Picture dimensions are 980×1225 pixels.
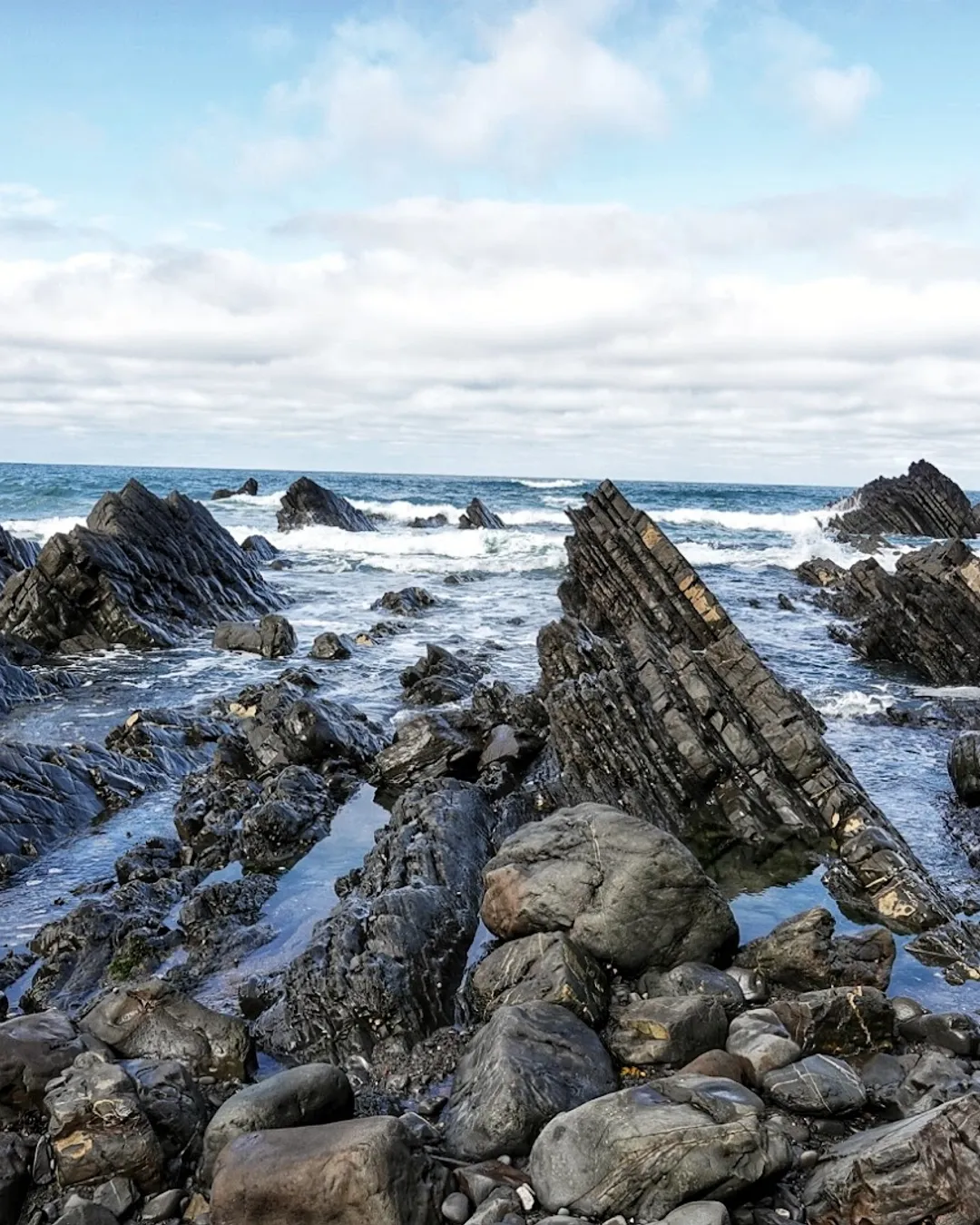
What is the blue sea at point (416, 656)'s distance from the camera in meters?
9.96

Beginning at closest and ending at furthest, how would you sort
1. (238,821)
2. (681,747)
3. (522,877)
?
(522,877) → (238,821) → (681,747)

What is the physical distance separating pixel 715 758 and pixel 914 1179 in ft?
26.1

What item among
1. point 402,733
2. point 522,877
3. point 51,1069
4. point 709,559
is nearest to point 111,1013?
point 51,1069

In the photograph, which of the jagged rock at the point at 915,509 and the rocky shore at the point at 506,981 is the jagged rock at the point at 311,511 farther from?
the rocky shore at the point at 506,981

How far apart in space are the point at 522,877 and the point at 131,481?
993 inches

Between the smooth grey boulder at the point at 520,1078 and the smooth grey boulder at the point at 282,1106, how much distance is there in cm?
76

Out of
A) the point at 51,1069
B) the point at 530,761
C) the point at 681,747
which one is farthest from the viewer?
the point at 530,761

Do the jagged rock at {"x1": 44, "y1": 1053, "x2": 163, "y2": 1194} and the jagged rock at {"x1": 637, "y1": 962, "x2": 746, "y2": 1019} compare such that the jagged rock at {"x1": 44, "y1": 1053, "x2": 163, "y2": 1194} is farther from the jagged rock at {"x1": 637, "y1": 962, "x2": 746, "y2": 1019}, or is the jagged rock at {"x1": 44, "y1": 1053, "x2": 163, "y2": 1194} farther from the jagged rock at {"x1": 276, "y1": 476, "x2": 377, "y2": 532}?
the jagged rock at {"x1": 276, "y1": 476, "x2": 377, "y2": 532}

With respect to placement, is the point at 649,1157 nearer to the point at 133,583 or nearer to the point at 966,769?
the point at 966,769

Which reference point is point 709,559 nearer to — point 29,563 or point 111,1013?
point 29,563

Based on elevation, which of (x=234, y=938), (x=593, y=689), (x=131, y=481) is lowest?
(x=234, y=938)

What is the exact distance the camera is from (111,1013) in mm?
7129

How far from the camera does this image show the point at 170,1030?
22.7 feet

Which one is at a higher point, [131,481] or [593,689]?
[131,481]
